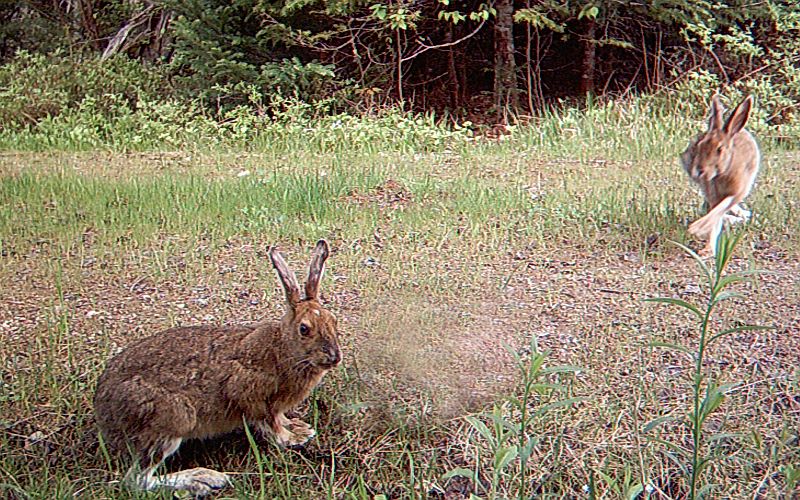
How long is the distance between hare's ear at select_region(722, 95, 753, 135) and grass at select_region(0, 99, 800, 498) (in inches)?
22.0

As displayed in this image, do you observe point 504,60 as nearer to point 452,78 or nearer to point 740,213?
point 452,78

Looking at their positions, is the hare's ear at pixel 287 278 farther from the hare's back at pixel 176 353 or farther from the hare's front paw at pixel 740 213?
the hare's front paw at pixel 740 213

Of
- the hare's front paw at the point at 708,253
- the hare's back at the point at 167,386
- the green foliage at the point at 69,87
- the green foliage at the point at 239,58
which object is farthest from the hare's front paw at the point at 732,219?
the green foliage at the point at 69,87

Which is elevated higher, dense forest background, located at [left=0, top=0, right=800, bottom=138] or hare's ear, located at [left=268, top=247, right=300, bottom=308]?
dense forest background, located at [left=0, top=0, right=800, bottom=138]

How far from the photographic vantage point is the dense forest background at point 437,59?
32.0ft

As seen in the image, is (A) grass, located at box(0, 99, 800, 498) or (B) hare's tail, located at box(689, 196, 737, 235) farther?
(B) hare's tail, located at box(689, 196, 737, 235)

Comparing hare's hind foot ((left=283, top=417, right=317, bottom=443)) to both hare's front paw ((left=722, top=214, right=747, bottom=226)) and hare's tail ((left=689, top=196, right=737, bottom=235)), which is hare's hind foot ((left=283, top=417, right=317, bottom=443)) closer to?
hare's tail ((left=689, top=196, right=737, bottom=235))

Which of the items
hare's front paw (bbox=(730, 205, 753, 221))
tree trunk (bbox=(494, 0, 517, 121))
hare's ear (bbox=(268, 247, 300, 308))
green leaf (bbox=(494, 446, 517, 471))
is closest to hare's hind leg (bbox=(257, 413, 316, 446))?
hare's ear (bbox=(268, 247, 300, 308))

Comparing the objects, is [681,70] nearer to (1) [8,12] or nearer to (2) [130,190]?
(2) [130,190]

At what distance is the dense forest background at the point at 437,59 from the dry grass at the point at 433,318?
3226 mm

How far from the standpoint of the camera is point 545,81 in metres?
11.2

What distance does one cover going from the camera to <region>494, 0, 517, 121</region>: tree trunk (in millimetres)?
10164

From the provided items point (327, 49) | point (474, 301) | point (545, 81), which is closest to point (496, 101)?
point (545, 81)

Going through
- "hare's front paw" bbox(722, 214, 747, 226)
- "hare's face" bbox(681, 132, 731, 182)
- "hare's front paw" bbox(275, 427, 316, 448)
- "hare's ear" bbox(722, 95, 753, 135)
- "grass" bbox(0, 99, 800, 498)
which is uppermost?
"hare's ear" bbox(722, 95, 753, 135)
